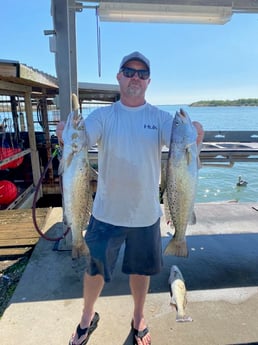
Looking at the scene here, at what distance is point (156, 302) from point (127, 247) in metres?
0.80

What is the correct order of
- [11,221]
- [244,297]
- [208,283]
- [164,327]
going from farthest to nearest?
[11,221]
[208,283]
[244,297]
[164,327]

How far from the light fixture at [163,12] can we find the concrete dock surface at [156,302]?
2509mm

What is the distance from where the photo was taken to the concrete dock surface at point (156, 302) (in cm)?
200

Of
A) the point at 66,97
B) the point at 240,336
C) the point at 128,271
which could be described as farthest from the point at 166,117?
the point at 240,336

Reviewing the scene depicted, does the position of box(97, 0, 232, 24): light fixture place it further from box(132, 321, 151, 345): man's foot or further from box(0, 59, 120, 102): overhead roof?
box(132, 321, 151, 345): man's foot

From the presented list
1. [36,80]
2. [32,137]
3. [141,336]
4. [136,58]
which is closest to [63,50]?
[136,58]

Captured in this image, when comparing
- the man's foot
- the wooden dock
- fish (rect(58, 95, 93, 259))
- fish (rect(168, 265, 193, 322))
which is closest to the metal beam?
fish (rect(58, 95, 93, 259))

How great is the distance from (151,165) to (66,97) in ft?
4.93

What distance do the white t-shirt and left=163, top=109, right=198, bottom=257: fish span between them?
15 cm

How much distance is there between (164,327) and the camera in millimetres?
2068

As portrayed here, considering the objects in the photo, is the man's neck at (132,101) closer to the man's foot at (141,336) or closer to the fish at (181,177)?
the fish at (181,177)

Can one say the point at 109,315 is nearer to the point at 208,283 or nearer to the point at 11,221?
the point at 208,283

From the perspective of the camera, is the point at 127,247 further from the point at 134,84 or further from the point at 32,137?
the point at 32,137

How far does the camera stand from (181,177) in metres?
1.58
